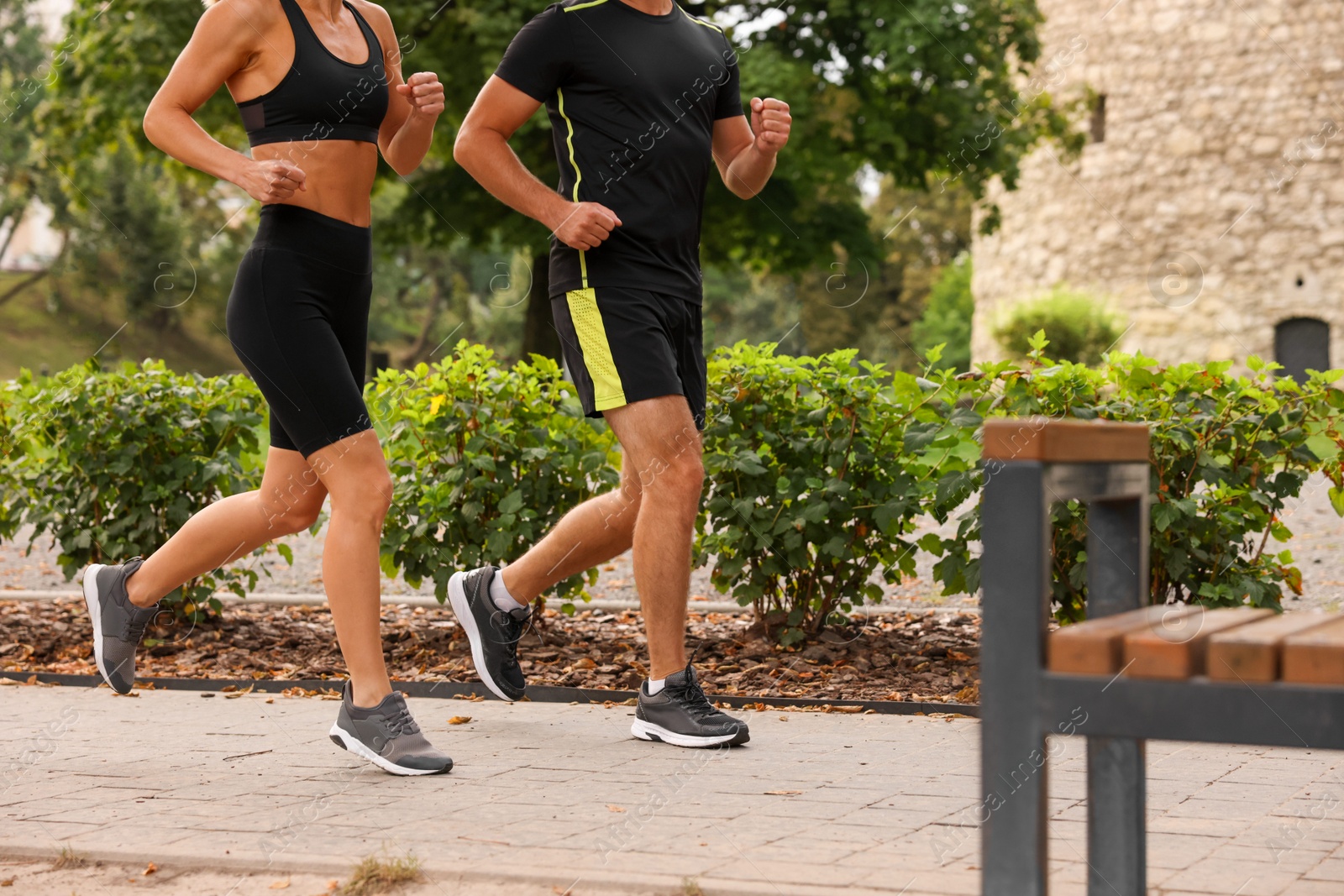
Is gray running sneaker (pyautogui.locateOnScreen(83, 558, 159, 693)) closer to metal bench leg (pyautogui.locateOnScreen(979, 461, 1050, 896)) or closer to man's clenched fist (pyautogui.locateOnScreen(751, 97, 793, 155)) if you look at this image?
man's clenched fist (pyautogui.locateOnScreen(751, 97, 793, 155))

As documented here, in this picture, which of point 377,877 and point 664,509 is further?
point 664,509

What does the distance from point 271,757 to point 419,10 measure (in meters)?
13.2

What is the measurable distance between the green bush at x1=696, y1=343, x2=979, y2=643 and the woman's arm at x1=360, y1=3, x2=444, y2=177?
1621mm

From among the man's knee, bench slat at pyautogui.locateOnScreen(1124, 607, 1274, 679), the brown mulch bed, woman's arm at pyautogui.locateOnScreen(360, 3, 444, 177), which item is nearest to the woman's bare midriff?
woman's arm at pyautogui.locateOnScreen(360, 3, 444, 177)

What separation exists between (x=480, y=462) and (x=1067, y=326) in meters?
20.0

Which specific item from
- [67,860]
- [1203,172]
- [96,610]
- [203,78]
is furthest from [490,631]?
[1203,172]

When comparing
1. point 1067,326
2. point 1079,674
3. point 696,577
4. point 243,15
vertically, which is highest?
point 243,15

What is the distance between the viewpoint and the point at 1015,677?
1.90m

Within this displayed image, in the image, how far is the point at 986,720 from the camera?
1.93 metres

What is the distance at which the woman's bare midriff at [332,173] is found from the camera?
3.74 meters

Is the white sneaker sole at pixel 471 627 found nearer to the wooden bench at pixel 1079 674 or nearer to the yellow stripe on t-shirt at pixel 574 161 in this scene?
the yellow stripe on t-shirt at pixel 574 161

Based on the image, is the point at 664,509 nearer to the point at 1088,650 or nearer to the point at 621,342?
the point at 621,342

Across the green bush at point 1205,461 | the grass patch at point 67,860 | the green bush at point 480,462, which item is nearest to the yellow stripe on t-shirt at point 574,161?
the green bush at point 480,462

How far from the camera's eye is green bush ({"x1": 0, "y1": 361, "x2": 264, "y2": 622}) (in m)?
5.98
